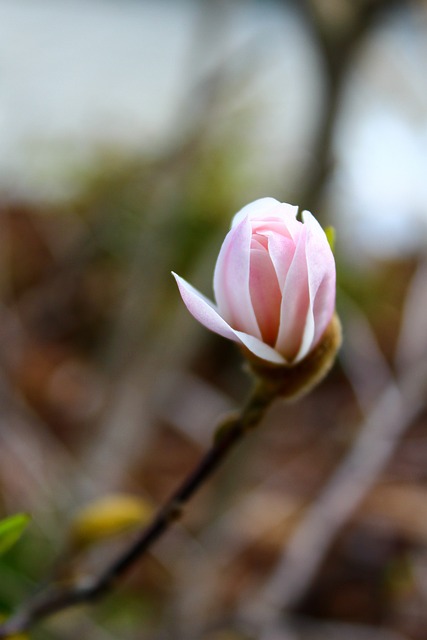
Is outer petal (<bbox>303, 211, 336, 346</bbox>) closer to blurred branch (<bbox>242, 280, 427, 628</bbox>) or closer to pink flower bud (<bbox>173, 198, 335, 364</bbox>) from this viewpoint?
pink flower bud (<bbox>173, 198, 335, 364</bbox>)

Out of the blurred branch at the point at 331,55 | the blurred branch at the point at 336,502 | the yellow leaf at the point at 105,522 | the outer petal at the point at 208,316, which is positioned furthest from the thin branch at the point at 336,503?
the outer petal at the point at 208,316

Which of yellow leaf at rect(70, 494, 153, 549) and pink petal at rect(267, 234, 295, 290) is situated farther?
yellow leaf at rect(70, 494, 153, 549)

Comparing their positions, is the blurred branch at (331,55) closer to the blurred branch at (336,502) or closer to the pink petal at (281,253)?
the blurred branch at (336,502)

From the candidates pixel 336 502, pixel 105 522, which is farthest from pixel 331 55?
pixel 105 522

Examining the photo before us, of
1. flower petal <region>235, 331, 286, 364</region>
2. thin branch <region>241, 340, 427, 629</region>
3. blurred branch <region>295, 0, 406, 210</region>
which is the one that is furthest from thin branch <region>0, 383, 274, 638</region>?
blurred branch <region>295, 0, 406, 210</region>

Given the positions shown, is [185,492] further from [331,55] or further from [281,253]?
[331,55]

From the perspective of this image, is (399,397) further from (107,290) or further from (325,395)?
(107,290)

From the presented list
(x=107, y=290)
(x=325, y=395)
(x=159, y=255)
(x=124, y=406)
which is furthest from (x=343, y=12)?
(x=107, y=290)
